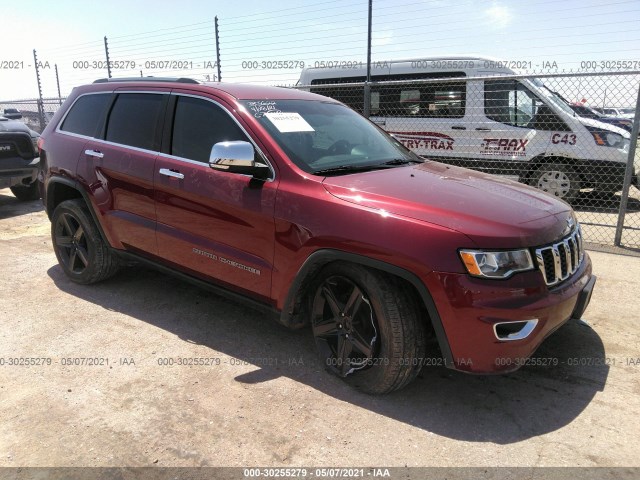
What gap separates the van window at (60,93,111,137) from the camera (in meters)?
4.27

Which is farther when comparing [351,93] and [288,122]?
[351,93]

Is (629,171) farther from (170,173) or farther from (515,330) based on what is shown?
(170,173)

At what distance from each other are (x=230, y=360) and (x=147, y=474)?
1.06m

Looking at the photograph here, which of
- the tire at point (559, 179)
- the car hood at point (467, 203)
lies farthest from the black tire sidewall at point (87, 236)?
the tire at point (559, 179)

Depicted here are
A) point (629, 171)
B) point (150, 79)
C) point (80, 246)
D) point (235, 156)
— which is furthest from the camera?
point (629, 171)

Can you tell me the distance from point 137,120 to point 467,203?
271cm

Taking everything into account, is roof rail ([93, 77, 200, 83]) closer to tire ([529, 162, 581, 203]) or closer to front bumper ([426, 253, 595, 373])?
front bumper ([426, 253, 595, 373])

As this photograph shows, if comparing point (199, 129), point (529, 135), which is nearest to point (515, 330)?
point (199, 129)

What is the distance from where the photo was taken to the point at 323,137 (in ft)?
11.2

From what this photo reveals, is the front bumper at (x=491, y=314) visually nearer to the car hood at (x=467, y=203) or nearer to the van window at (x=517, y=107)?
the car hood at (x=467, y=203)

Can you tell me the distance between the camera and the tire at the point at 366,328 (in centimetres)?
261

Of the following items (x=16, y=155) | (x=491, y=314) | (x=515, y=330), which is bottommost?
(x=515, y=330)

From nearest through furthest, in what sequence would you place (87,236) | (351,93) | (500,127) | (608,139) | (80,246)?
(87,236)
(80,246)
(608,139)
(500,127)
(351,93)

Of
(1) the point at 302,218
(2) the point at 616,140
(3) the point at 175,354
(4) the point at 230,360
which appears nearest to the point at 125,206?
(3) the point at 175,354
